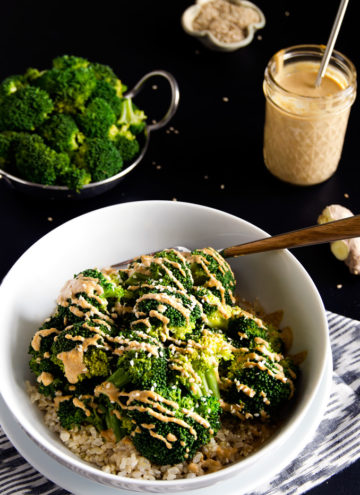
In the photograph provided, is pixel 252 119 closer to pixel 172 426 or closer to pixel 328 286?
pixel 328 286

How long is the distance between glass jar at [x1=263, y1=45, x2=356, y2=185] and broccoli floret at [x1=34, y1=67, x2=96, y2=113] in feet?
2.33

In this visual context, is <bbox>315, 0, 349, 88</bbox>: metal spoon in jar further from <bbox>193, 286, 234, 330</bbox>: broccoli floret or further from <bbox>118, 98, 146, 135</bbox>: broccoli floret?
<bbox>193, 286, 234, 330</bbox>: broccoli floret

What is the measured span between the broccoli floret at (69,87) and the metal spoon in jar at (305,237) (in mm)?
956

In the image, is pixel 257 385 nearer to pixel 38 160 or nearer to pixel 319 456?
pixel 319 456

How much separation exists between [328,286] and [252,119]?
97 cm

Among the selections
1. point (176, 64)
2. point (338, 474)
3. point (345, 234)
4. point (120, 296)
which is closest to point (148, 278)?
point (120, 296)

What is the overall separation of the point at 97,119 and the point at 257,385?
4.34ft

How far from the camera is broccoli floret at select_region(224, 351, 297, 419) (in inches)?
65.8

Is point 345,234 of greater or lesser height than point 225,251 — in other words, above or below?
above

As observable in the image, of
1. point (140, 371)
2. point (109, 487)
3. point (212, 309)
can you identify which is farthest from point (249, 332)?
point (109, 487)

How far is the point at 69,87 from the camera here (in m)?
2.53

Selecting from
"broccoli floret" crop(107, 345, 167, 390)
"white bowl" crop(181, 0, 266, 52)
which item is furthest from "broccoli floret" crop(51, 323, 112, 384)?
"white bowl" crop(181, 0, 266, 52)

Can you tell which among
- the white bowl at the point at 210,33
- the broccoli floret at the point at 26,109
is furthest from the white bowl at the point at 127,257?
the white bowl at the point at 210,33

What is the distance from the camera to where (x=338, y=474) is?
181cm
